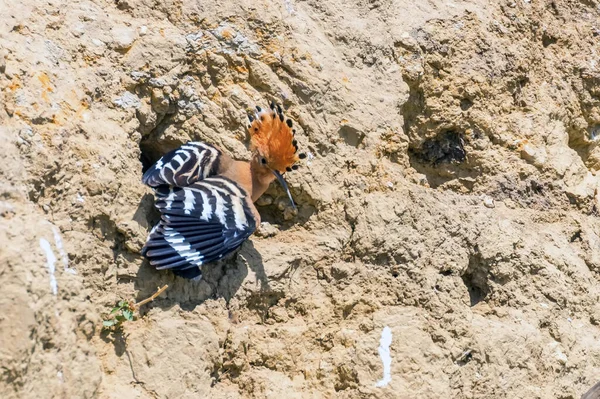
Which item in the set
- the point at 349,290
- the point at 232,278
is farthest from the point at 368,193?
the point at 232,278

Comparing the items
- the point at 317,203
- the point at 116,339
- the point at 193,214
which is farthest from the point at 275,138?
the point at 116,339

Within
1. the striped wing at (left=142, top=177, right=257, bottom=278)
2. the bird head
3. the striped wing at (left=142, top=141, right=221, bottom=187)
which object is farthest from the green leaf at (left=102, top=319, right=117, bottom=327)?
the bird head

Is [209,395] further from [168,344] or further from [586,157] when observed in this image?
[586,157]

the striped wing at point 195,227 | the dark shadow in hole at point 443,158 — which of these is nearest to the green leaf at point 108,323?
the striped wing at point 195,227

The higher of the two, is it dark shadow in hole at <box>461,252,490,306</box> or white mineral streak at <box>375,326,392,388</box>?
dark shadow in hole at <box>461,252,490,306</box>

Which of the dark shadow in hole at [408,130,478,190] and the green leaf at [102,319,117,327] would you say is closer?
the green leaf at [102,319,117,327]

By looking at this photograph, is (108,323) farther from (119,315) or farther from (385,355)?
(385,355)

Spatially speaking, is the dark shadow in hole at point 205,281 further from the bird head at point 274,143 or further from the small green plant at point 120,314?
the bird head at point 274,143

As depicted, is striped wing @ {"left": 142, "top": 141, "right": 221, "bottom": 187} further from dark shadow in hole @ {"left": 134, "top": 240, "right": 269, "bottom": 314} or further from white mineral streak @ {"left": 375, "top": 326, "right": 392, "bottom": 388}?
white mineral streak @ {"left": 375, "top": 326, "right": 392, "bottom": 388}
